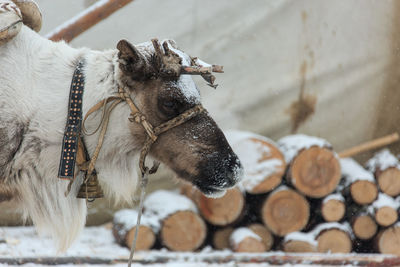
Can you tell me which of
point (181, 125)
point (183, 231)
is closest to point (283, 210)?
point (183, 231)

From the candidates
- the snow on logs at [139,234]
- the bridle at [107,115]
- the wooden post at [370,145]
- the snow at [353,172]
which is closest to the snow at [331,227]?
the snow at [353,172]

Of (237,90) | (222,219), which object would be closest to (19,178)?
(222,219)

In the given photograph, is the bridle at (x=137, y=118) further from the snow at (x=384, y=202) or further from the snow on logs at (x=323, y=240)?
the snow at (x=384, y=202)

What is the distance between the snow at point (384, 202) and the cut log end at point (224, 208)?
1168 millimetres

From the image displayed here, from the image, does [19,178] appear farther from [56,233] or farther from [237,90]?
[237,90]

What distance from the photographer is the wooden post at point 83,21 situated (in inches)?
119

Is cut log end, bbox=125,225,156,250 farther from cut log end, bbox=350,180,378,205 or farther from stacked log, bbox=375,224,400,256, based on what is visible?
stacked log, bbox=375,224,400,256

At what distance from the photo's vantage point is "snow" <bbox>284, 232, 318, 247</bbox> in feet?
13.4

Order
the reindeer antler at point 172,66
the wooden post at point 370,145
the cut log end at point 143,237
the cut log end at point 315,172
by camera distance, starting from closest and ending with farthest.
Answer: the reindeer antler at point 172,66 → the cut log end at point 143,237 → the cut log end at point 315,172 → the wooden post at point 370,145

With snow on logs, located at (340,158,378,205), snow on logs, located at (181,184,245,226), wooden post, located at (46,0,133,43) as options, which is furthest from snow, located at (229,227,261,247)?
wooden post, located at (46,0,133,43)

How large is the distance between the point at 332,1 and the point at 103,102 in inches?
126

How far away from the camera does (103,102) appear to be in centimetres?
191

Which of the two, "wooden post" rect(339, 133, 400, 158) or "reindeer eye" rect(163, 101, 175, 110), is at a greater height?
"reindeer eye" rect(163, 101, 175, 110)

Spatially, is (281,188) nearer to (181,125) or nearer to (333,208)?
(333,208)
